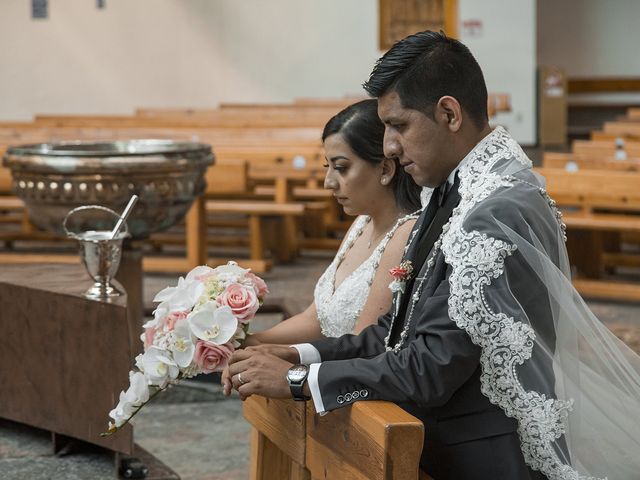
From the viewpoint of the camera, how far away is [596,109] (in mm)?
19172

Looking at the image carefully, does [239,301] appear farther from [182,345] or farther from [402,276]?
[402,276]

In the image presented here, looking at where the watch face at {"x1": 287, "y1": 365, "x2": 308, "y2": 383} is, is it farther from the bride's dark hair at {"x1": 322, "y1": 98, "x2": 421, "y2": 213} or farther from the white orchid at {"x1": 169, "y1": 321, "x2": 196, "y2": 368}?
the bride's dark hair at {"x1": 322, "y1": 98, "x2": 421, "y2": 213}

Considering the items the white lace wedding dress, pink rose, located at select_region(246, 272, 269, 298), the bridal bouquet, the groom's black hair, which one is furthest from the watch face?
the white lace wedding dress

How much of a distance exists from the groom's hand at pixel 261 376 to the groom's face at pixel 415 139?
44cm

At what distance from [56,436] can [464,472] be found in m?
1.89

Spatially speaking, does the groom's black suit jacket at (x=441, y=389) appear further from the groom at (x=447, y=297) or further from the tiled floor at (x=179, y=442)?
the tiled floor at (x=179, y=442)

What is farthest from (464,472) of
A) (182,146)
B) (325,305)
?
(182,146)

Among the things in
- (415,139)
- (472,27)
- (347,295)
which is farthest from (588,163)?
(472,27)

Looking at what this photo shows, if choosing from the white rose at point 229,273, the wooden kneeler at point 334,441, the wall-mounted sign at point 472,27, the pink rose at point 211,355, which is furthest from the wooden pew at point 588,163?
the wall-mounted sign at point 472,27

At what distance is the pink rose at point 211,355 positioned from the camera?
2.41 metres

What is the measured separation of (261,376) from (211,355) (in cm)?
21

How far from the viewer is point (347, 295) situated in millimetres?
2996

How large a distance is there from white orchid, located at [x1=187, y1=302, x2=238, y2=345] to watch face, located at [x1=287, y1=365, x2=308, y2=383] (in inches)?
8.9

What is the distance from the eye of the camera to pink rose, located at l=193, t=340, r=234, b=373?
2.41 meters
